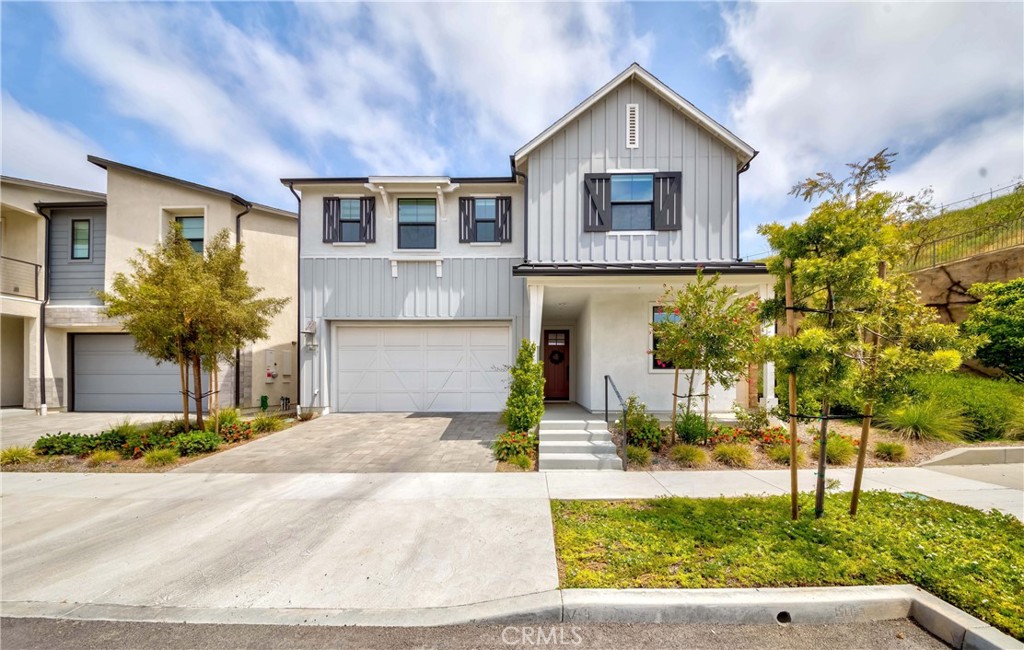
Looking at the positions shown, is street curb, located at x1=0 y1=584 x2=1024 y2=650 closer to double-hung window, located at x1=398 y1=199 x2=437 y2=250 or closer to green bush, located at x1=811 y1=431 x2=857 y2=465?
green bush, located at x1=811 y1=431 x2=857 y2=465

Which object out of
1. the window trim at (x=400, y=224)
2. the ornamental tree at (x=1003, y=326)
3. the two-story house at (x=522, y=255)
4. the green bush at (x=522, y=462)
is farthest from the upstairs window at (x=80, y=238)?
the ornamental tree at (x=1003, y=326)

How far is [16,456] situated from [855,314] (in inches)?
488

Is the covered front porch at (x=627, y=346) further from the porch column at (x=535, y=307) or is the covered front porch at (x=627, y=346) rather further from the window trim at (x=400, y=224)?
Result: the window trim at (x=400, y=224)

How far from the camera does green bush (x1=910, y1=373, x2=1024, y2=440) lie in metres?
6.83

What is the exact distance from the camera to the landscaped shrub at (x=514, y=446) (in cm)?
638

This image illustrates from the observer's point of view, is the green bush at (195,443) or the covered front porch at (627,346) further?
the covered front porch at (627,346)

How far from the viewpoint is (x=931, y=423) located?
691 cm

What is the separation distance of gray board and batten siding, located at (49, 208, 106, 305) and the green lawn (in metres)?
15.4

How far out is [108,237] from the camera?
1087cm

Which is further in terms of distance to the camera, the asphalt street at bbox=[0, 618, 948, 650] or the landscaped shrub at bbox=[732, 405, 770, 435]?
the landscaped shrub at bbox=[732, 405, 770, 435]

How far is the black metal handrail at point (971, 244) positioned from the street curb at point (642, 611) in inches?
376

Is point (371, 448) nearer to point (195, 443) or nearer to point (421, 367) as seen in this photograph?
point (195, 443)

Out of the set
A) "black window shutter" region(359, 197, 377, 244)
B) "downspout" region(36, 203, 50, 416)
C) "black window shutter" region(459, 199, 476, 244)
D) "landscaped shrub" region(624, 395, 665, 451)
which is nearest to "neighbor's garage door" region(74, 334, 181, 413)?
"downspout" region(36, 203, 50, 416)

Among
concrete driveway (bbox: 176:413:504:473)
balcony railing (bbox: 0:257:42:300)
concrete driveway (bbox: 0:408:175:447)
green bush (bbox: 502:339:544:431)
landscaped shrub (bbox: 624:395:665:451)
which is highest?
balcony railing (bbox: 0:257:42:300)
